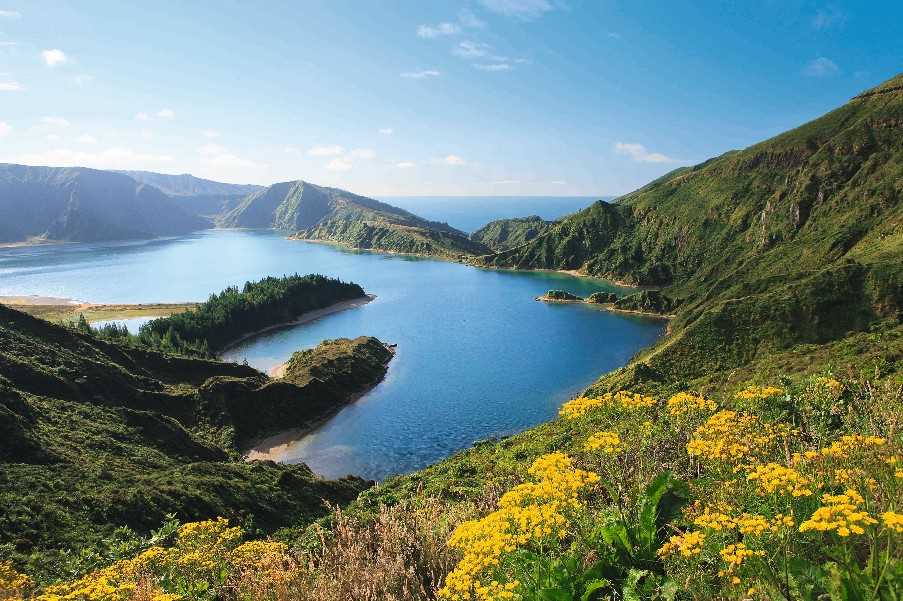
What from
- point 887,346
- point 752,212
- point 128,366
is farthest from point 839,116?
point 128,366

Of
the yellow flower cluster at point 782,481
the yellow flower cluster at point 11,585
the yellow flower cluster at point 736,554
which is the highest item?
the yellow flower cluster at point 782,481

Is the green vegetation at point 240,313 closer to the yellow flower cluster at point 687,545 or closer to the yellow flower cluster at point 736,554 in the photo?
the yellow flower cluster at point 687,545

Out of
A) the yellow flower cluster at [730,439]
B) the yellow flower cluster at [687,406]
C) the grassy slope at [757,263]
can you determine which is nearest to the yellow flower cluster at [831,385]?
the grassy slope at [757,263]

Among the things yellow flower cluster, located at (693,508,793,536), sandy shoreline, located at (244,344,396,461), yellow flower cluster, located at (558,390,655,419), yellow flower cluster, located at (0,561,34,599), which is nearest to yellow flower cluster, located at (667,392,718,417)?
yellow flower cluster, located at (558,390,655,419)

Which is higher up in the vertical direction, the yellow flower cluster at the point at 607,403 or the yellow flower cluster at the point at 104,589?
the yellow flower cluster at the point at 607,403

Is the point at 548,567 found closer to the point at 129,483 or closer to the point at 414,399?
the point at 129,483

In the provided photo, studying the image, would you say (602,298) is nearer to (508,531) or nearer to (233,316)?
(233,316)
